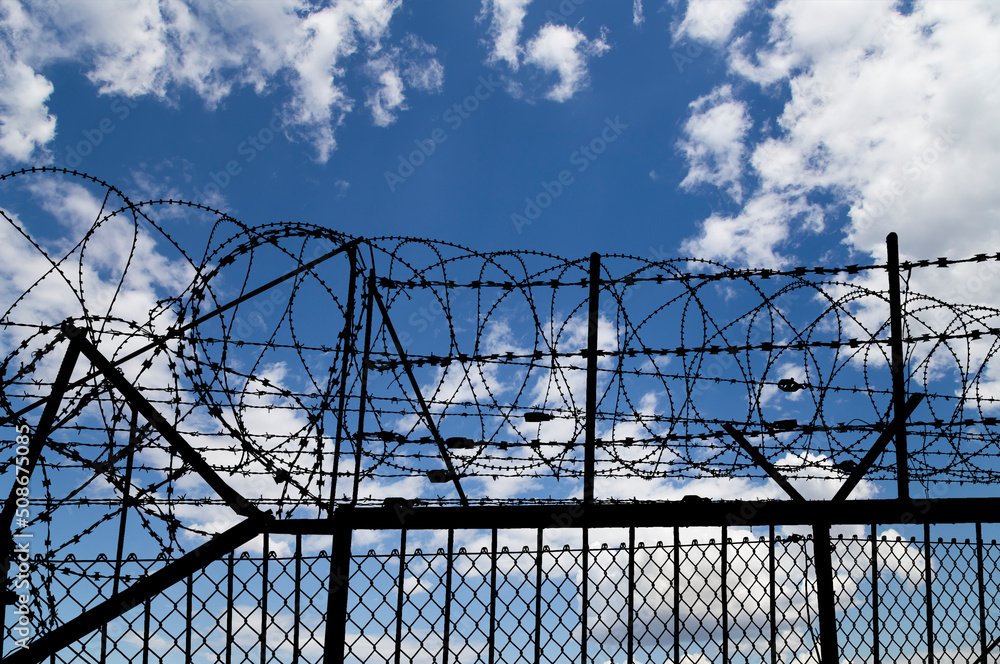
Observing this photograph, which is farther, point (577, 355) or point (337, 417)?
point (577, 355)

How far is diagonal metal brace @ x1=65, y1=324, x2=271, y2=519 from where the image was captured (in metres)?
3.15

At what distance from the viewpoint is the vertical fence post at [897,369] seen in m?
5.22

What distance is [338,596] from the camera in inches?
111

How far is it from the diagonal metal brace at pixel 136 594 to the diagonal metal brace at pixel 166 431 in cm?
10

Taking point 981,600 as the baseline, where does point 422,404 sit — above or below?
above

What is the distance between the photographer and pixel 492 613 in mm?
3035

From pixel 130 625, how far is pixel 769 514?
8.12ft

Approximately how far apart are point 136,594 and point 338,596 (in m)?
0.72

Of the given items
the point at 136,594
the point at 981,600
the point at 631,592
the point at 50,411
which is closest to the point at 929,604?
the point at 981,600

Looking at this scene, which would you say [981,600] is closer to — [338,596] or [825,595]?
[825,595]

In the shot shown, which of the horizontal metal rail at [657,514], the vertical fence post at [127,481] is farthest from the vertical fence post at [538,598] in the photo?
the vertical fence post at [127,481]

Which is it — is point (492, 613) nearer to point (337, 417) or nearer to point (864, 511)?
point (864, 511)

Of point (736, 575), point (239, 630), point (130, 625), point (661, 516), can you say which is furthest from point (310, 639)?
point (736, 575)

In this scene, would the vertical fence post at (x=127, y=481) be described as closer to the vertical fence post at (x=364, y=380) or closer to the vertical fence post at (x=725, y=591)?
the vertical fence post at (x=364, y=380)
